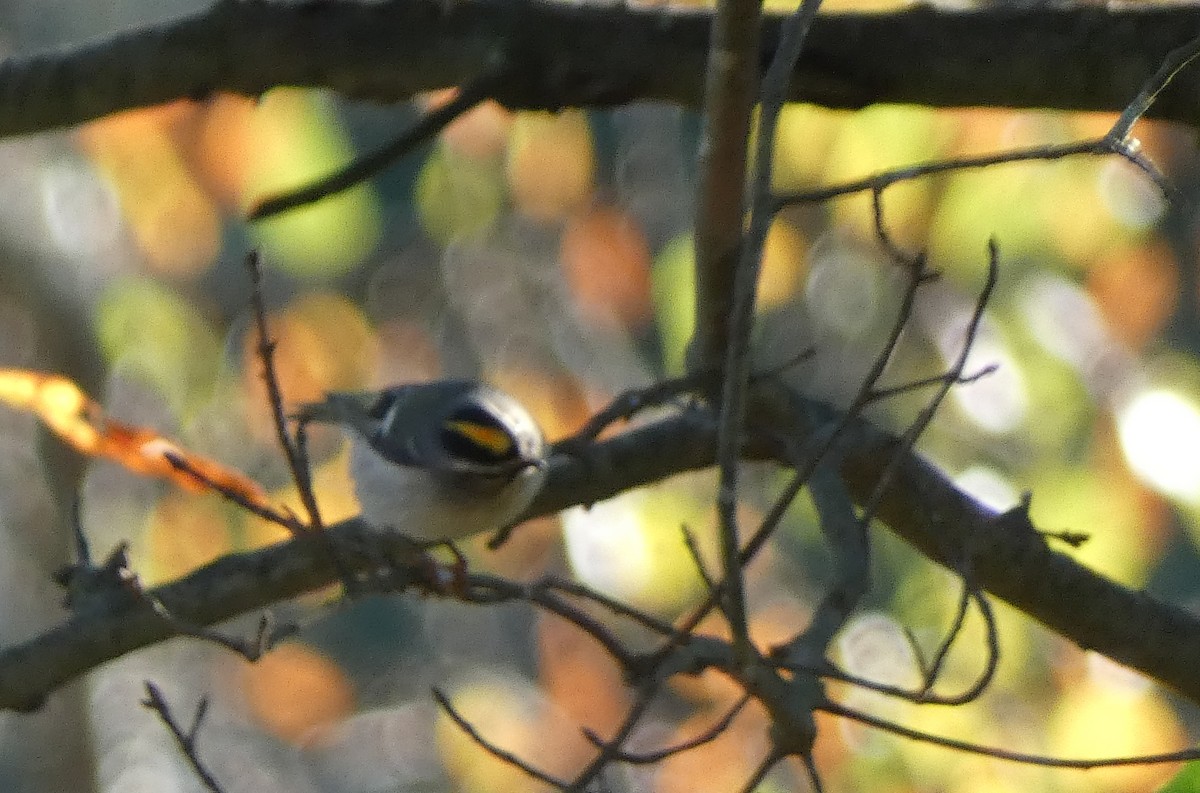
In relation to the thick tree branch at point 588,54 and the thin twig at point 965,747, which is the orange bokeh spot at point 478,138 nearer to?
the thick tree branch at point 588,54

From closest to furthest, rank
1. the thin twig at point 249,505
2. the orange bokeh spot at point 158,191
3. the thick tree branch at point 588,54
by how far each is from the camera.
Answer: the thin twig at point 249,505 → the thick tree branch at point 588,54 → the orange bokeh spot at point 158,191

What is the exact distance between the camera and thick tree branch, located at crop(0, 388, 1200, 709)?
100 inches

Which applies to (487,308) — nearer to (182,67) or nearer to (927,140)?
(927,140)

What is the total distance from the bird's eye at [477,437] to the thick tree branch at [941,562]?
1.63 ft

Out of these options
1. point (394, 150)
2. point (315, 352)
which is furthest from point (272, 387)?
point (315, 352)

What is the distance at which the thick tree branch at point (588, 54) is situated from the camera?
2396 millimetres

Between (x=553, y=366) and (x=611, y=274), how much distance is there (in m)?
0.50

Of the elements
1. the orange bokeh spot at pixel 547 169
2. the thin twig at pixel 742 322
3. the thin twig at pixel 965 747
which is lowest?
the thin twig at pixel 965 747

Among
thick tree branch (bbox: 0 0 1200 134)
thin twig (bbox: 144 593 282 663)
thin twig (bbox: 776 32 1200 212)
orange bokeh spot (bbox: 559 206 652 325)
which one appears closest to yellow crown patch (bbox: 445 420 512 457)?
thick tree branch (bbox: 0 0 1200 134)

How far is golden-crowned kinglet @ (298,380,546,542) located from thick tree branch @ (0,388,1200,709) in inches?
16.4

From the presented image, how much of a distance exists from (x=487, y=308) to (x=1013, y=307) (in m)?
2.63

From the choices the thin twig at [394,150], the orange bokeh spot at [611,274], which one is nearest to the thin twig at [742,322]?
the thin twig at [394,150]

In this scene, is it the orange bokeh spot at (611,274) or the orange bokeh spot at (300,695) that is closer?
the orange bokeh spot at (611,274)

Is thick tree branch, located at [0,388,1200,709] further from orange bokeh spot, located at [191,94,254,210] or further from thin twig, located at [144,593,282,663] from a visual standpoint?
orange bokeh spot, located at [191,94,254,210]
